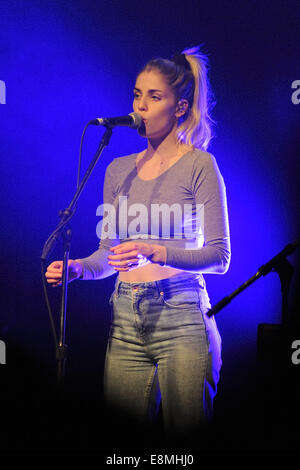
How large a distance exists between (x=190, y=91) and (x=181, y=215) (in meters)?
0.56

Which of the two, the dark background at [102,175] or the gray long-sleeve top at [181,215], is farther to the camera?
the dark background at [102,175]

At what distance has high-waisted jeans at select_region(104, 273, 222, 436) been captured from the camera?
63.1 inches

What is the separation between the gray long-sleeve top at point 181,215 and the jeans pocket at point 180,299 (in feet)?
0.31

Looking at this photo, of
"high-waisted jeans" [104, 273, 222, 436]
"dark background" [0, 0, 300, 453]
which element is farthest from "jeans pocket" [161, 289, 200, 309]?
"dark background" [0, 0, 300, 453]

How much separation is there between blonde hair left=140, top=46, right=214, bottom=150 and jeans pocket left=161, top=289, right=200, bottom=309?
63cm

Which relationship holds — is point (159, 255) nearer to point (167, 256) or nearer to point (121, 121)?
point (167, 256)

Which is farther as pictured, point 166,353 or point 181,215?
point 181,215

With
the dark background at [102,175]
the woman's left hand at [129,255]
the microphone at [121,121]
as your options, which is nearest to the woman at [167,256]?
the woman's left hand at [129,255]

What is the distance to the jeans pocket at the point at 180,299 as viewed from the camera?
1.64 metres

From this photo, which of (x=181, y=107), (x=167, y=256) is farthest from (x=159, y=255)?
(x=181, y=107)

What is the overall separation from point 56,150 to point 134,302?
46.3 inches

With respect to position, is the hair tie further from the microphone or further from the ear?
the microphone

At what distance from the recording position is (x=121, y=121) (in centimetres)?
165

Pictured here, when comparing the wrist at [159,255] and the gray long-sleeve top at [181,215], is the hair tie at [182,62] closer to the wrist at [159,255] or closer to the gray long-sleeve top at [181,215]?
the gray long-sleeve top at [181,215]
